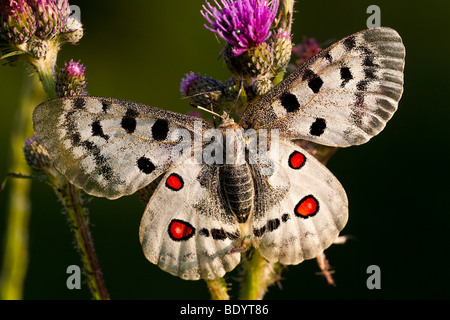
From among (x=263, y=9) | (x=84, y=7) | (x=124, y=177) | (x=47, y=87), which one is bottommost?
(x=124, y=177)

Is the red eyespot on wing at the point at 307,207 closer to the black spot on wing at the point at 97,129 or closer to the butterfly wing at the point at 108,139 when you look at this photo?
the butterfly wing at the point at 108,139

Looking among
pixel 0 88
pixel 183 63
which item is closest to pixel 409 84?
pixel 183 63

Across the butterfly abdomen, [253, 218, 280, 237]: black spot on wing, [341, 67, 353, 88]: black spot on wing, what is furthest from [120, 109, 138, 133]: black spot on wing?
[341, 67, 353, 88]: black spot on wing

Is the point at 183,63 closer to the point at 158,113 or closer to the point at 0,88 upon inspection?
the point at 0,88

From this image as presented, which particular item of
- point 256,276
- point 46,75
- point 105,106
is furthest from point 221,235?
point 46,75

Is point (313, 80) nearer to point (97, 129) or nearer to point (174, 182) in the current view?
point (174, 182)

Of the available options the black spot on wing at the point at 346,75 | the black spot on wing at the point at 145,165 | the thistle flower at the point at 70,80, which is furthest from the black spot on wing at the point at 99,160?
the black spot on wing at the point at 346,75

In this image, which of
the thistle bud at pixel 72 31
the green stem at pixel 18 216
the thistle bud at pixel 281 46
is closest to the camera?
the thistle bud at pixel 281 46
